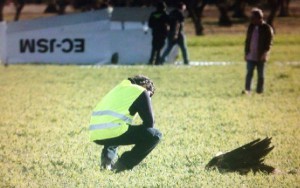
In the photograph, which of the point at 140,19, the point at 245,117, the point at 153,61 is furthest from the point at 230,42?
the point at 245,117

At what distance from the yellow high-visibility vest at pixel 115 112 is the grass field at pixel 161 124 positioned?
0.49m

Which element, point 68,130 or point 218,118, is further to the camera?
point 218,118

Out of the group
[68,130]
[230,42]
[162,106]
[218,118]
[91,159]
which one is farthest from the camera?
[230,42]

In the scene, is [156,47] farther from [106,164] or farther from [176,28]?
[106,164]

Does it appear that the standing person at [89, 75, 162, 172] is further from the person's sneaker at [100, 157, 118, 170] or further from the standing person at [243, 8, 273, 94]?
the standing person at [243, 8, 273, 94]

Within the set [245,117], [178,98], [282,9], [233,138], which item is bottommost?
[282,9]

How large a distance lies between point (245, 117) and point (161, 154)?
13.2ft

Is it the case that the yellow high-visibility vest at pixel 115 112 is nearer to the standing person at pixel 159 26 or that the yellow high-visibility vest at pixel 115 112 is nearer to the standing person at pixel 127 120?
the standing person at pixel 127 120

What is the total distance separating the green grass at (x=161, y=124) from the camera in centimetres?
806

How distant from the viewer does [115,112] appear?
7781mm

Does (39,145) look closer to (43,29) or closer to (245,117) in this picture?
(245,117)

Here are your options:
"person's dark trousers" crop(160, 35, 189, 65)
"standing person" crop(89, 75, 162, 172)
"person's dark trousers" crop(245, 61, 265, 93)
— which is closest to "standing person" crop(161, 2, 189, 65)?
"person's dark trousers" crop(160, 35, 189, 65)

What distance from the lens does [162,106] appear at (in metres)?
14.7

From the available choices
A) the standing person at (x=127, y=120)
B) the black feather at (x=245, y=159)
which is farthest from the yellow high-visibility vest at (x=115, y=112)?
the black feather at (x=245, y=159)
